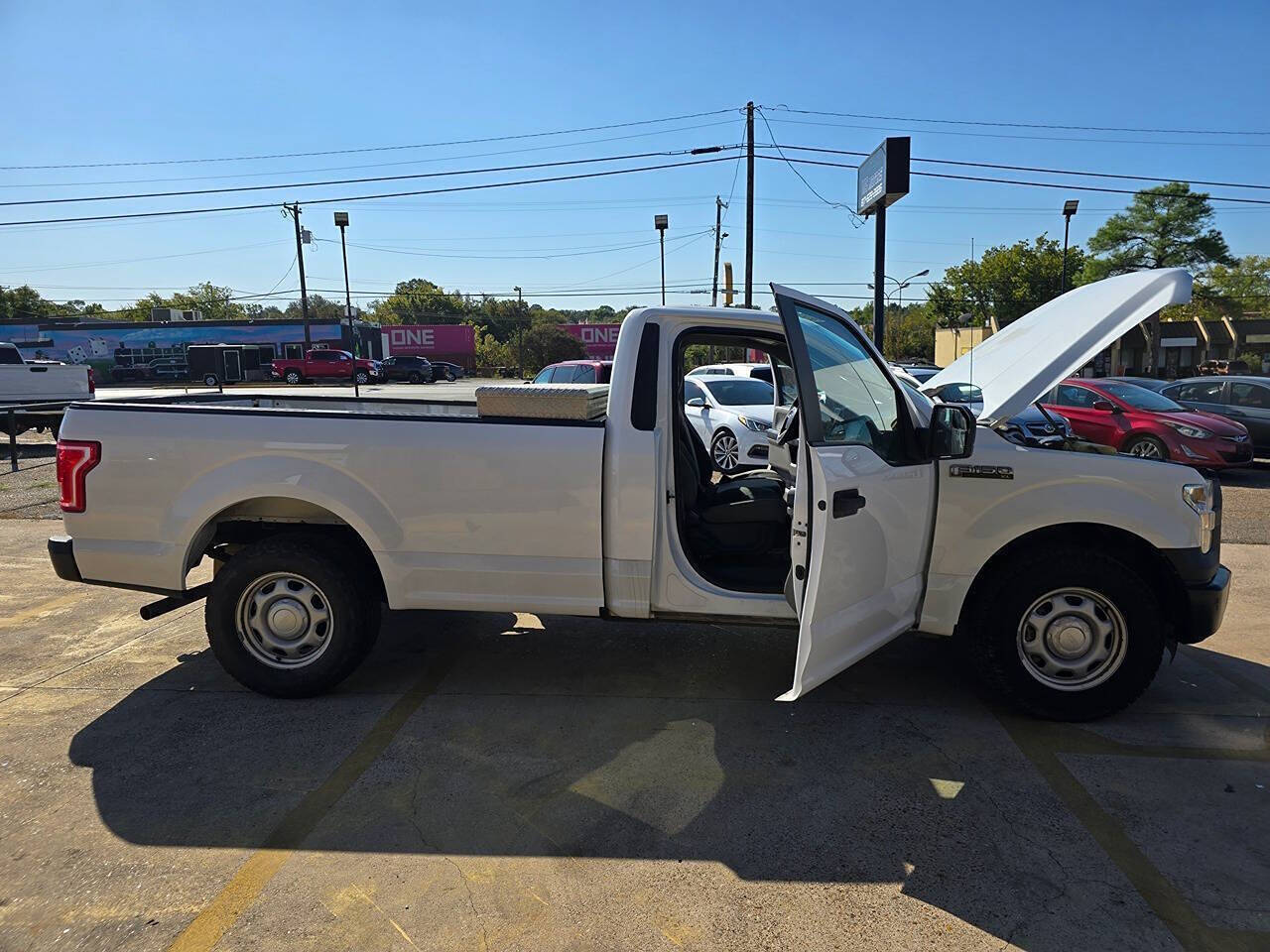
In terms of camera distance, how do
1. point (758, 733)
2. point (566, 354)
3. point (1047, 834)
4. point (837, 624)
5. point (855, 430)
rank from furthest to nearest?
point (566, 354) < point (758, 733) < point (855, 430) < point (837, 624) < point (1047, 834)

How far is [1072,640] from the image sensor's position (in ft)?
12.5

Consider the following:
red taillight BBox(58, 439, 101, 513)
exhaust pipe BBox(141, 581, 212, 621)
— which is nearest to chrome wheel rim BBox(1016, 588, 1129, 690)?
exhaust pipe BBox(141, 581, 212, 621)

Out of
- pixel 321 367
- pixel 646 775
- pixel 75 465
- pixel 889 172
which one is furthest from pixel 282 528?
pixel 321 367

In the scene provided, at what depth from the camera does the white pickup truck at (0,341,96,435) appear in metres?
15.4

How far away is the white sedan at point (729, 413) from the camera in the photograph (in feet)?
38.3

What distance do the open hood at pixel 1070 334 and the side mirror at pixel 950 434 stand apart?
300 millimetres

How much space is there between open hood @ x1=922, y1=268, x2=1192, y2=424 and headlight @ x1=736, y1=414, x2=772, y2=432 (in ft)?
22.8

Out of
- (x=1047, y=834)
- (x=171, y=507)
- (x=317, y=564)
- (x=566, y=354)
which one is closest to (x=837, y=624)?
(x=1047, y=834)

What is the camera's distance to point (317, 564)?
400 cm

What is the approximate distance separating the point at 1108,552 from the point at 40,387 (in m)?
18.7

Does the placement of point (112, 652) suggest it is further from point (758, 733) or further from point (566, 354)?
point (566, 354)

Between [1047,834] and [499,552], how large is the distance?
2637 mm

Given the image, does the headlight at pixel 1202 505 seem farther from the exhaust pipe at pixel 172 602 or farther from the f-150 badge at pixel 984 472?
the exhaust pipe at pixel 172 602

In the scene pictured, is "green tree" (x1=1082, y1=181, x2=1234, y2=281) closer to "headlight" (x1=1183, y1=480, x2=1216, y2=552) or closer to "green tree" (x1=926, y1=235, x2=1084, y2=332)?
"green tree" (x1=926, y1=235, x2=1084, y2=332)
